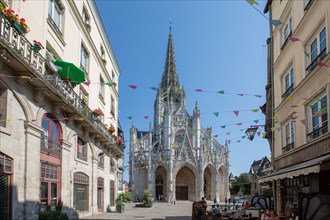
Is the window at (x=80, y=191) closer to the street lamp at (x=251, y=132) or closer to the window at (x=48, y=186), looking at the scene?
the window at (x=48, y=186)

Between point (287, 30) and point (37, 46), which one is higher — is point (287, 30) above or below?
above

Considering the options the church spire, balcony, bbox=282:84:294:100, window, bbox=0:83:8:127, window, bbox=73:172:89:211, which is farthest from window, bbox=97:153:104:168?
the church spire

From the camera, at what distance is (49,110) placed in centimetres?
1439

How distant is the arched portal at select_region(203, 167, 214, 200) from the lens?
66625mm

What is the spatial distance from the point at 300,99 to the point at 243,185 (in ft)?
233

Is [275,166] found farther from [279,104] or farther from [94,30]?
[94,30]

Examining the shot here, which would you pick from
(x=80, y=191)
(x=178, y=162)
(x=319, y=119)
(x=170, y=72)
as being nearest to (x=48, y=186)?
(x=80, y=191)

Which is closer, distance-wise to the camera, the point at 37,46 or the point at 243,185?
the point at 37,46

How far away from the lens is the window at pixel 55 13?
15577 mm

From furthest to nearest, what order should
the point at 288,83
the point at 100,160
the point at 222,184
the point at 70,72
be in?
1. the point at 222,184
2. the point at 100,160
3. the point at 288,83
4. the point at 70,72

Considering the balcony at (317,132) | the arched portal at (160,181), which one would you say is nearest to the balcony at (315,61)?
the balcony at (317,132)

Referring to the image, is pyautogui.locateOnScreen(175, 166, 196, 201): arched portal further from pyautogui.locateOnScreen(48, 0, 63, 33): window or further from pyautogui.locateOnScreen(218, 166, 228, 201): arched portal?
pyautogui.locateOnScreen(48, 0, 63, 33): window

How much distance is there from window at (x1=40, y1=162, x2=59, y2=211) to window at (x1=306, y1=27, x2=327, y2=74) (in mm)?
11037

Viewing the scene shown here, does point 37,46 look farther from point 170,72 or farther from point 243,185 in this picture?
point 243,185
